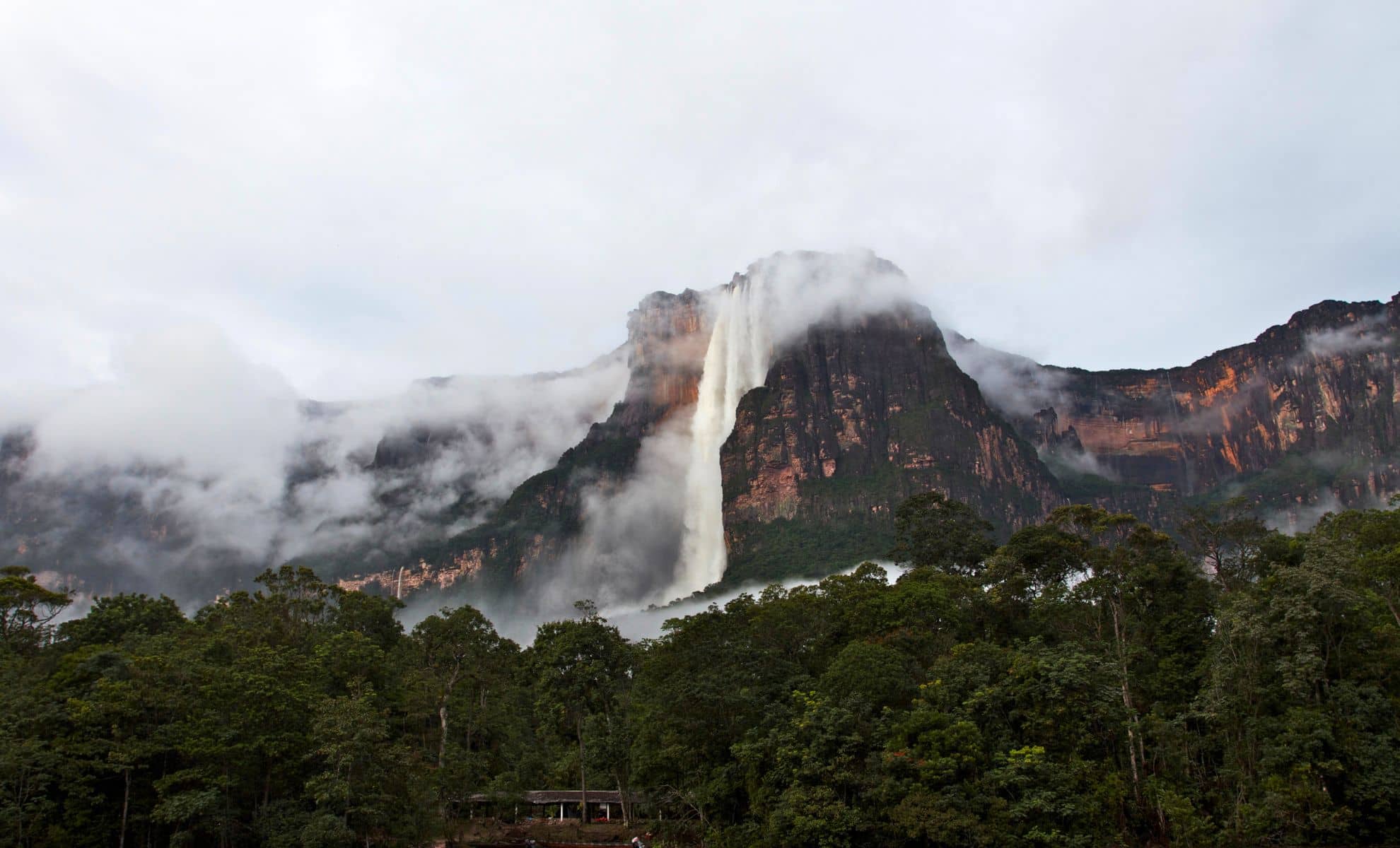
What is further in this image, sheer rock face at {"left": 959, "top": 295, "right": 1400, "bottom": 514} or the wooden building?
sheer rock face at {"left": 959, "top": 295, "right": 1400, "bottom": 514}

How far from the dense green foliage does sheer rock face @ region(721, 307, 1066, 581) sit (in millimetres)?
63305

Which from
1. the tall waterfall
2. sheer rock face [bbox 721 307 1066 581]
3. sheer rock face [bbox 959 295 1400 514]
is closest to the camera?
sheer rock face [bbox 721 307 1066 581]

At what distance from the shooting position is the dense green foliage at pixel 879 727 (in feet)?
91.5

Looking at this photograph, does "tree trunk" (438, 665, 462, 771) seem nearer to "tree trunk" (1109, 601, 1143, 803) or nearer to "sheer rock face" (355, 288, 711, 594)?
"tree trunk" (1109, 601, 1143, 803)

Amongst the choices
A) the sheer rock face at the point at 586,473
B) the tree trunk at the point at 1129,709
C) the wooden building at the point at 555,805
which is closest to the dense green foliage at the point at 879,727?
the tree trunk at the point at 1129,709

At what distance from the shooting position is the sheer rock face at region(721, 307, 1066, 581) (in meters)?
110

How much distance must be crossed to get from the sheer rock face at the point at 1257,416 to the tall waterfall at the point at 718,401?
63281mm

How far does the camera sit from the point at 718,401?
463ft

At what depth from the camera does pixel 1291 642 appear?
30.8 meters

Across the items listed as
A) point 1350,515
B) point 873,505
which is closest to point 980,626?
point 1350,515

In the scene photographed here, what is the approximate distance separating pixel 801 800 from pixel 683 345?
121957 mm

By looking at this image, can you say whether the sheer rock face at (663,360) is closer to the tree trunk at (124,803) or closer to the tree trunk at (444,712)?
the tree trunk at (444,712)

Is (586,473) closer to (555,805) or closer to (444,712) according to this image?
(555,805)

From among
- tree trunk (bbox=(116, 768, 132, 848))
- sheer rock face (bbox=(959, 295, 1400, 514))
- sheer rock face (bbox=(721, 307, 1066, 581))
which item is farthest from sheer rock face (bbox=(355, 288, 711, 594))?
tree trunk (bbox=(116, 768, 132, 848))
